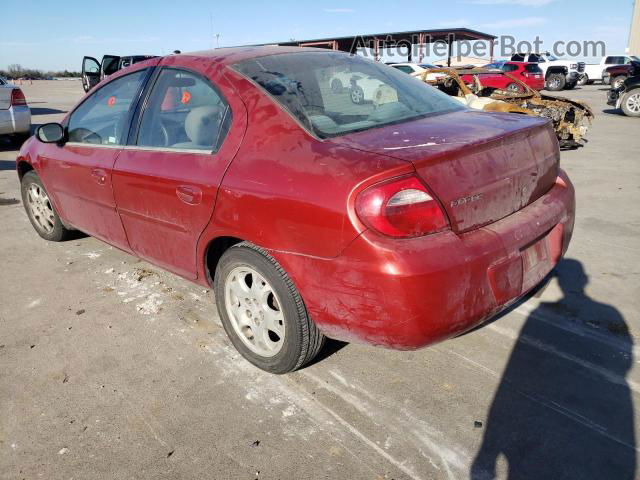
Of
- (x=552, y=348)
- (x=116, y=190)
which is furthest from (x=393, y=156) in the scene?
(x=116, y=190)

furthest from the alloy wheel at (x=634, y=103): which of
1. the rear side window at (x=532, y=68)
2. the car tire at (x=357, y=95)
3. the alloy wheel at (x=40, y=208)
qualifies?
the alloy wheel at (x=40, y=208)

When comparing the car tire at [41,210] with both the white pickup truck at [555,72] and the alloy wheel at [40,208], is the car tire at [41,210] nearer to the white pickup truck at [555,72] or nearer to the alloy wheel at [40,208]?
the alloy wheel at [40,208]

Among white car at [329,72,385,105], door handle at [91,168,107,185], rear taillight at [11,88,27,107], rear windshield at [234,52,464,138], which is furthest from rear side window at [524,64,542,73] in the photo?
door handle at [91,168,107,185]

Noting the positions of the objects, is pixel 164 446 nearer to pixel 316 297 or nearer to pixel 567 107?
pixel 316 297

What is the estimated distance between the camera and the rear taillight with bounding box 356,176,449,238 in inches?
77.7

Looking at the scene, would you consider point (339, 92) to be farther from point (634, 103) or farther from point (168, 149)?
point (634, 103)

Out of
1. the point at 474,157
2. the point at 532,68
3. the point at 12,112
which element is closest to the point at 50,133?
the point at 474,157

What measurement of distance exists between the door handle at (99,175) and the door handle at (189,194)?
36.3 inches

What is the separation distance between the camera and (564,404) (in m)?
2.34

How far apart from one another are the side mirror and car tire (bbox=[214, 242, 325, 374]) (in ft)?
6.46

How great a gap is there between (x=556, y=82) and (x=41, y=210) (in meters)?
26.5

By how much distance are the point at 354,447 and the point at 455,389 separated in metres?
0.64

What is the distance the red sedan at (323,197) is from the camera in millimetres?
2006

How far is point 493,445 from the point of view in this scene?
2109 mm
